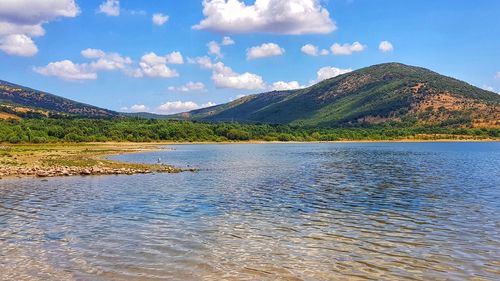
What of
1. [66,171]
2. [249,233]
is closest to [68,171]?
[66,171]

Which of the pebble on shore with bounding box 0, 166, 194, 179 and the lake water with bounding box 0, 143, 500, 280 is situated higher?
the pebble on shore with bounding box 0, 166, 194, 179

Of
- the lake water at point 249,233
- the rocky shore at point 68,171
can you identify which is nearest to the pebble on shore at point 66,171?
the rocky shore at point 68,171

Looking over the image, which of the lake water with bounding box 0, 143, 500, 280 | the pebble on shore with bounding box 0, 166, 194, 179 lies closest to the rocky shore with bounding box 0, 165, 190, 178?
the pebble on shore with bounding box 0, 166, 194, 179

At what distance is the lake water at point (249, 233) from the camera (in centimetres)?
1513

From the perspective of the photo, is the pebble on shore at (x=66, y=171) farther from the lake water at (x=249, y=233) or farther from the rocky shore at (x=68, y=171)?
the lake water at (x=249, y=233)

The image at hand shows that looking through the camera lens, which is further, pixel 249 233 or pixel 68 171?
pixel 68 171

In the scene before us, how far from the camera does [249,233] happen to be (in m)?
20.8

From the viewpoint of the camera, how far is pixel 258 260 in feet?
53.5

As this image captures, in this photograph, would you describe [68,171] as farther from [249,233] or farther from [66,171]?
[249,233]

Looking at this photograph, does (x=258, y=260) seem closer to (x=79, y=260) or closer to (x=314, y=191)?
(x=79, y=260)

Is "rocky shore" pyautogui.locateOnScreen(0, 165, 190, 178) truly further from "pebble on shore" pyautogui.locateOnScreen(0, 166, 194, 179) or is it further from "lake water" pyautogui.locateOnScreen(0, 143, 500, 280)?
"lake water" pyautogui.locateOnScreen(0, 143, 500, 280)

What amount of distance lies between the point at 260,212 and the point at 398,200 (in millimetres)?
10761

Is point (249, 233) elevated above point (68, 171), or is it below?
below

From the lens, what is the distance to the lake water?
15.1m
